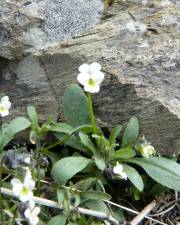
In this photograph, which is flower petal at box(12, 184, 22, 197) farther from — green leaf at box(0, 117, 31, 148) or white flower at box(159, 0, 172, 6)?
white flower at box(159, 0, 172, 6)

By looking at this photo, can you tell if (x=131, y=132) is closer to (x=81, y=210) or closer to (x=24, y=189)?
(x=81, y=210)

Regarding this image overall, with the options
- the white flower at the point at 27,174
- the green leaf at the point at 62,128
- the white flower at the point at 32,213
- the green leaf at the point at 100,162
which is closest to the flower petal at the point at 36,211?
the white flower at the point at 32,213

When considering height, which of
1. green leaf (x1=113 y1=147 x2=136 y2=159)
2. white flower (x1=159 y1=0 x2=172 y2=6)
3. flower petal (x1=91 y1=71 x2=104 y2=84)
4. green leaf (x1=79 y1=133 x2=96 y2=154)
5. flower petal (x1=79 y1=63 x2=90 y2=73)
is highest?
white flower (x1=159 y1=0 x2=172 y2=6)

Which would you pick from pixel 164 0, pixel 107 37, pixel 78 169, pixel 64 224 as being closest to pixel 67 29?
pixel 107 37

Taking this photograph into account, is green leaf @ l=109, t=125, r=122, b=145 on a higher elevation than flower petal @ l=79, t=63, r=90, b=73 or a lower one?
lower

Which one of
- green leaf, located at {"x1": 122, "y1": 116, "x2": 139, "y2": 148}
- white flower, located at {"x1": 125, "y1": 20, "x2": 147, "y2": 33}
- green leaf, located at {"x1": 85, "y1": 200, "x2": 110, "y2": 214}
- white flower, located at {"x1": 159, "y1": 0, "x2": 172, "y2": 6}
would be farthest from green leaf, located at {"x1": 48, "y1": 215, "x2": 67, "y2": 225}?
white flower, located at {"x1": 159, "y1": 0, "x2": 172, "y2": 6}

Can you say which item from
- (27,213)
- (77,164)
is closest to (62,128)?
(77,164)

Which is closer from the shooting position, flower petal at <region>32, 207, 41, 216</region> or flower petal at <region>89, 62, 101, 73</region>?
flower petal at <region>32, 207, 41, 216</region>

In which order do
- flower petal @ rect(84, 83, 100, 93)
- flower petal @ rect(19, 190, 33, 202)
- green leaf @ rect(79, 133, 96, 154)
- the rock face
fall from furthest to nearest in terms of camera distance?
the rock face
green leaf @ rect(79, 133, 96, 154)
flower petal @ rect(84, 83, 100, 93)
flower petal @ rect(19, 190, 33, 202)
